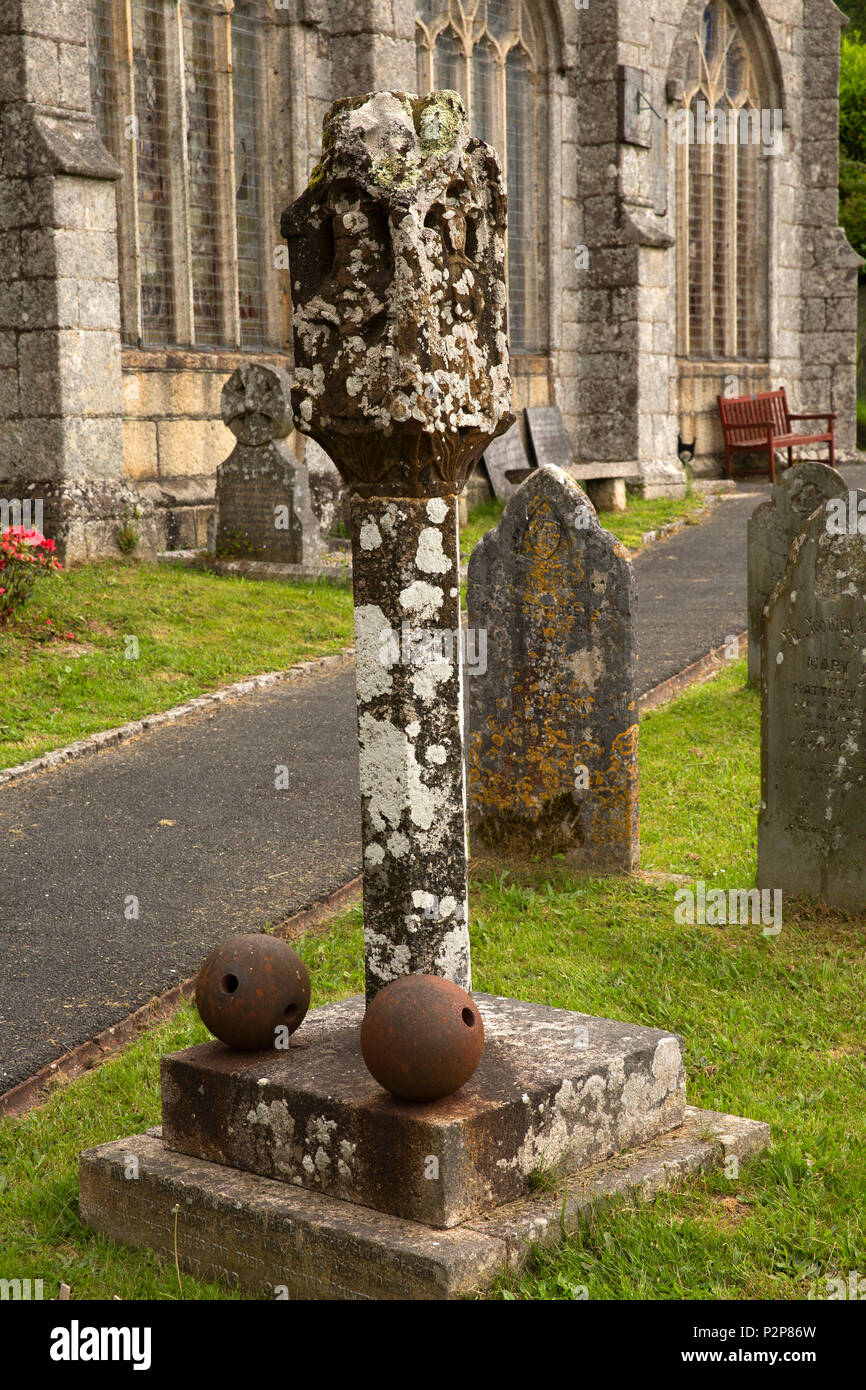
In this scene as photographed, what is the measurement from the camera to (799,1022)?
461 cm

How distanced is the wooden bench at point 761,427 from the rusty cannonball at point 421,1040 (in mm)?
16841

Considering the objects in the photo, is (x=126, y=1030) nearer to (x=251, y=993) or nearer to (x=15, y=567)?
(x=251, y=993)

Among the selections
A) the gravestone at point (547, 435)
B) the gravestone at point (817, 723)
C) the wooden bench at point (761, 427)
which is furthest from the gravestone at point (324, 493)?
the gravestone at point (817, 723)

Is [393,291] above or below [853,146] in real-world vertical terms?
below

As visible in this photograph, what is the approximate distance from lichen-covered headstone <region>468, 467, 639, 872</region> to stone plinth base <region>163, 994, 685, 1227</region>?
2.27 metres

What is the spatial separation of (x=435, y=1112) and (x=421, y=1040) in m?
0.18

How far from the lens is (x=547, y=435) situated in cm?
1719

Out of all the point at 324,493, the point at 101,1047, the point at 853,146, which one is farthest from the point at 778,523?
the point at 853,146

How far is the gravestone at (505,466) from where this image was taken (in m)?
16.1

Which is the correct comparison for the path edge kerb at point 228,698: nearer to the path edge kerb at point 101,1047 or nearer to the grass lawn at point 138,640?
the grass lawn at point 138,640

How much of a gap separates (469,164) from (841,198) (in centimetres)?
2628

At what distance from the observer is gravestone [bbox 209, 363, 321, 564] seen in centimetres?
1189

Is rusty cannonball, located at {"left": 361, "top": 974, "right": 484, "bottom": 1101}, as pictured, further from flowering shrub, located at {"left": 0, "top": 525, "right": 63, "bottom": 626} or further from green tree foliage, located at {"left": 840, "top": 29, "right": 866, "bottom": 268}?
green tree foliage, located at {"left": 840, "top": 29, "right": 866, "bottom": 268}

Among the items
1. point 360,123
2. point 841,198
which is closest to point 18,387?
point 360,123
